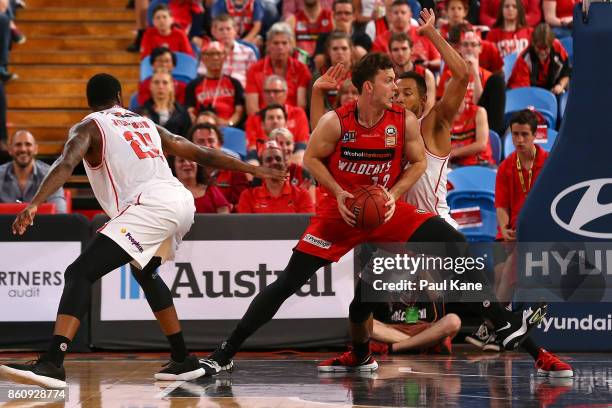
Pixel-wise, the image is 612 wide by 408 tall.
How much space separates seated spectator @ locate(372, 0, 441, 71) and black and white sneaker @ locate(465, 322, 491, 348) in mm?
4758

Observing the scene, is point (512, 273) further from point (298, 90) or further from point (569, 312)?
point (298, 90)

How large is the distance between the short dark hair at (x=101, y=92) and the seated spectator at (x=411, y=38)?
662 centimetres

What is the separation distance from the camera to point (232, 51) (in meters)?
14.4

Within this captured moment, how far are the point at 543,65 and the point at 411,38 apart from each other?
1662 millimetres

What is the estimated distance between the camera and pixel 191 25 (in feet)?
52.5

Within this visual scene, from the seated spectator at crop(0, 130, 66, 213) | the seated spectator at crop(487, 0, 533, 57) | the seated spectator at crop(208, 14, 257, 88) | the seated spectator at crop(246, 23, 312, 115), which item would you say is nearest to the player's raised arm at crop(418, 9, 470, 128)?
the seated spectator at crop(0, 130, 66, 213)

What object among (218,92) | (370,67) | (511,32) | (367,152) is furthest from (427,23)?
(511,32)

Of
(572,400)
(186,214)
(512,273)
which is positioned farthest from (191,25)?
(572,400)

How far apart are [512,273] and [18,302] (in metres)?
4.42

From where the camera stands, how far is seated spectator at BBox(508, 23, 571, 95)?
44.4 ft

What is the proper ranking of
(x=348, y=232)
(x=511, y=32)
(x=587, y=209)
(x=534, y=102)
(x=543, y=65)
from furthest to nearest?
(x=511, y=32) → (x=543, y=65) → (x=534, y=102) → (x=587, y=209) → (x=348, y=232)

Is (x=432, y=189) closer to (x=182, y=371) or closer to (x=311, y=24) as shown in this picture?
(x=182, y=371)

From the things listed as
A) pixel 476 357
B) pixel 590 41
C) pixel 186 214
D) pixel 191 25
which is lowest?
pixel 476 357

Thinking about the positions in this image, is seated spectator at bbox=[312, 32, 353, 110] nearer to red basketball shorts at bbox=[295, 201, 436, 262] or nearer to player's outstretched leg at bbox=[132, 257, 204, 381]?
red basketball shorts at bbox=[295, 201, 436, 262]
